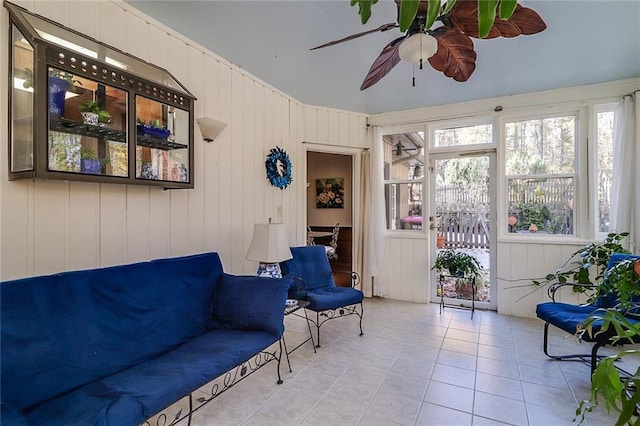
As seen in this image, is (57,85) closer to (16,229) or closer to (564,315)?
(16,229)

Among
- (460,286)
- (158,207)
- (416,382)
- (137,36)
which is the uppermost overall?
(137,36)

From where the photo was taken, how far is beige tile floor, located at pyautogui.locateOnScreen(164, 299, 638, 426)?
1943 mm

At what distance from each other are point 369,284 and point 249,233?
2077 mm

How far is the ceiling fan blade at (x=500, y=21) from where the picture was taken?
1.58 meters

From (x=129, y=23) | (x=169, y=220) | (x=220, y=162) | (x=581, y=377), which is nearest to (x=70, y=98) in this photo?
(x=129, y=23)

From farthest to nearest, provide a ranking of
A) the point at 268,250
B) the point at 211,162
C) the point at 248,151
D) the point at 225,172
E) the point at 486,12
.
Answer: the point at 248,151, the point at 225,172, the point at 211,162, the point at 268,250, the point at 486,12

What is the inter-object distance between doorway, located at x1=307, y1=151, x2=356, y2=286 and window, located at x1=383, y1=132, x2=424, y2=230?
1919 millimetres

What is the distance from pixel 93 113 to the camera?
6.04ft

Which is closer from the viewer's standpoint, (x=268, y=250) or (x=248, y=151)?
(x=268, y=250)

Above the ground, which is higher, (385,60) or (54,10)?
(54,10)

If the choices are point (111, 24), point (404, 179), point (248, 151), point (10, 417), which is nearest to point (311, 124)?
point (248, 151)

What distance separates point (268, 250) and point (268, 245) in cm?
4

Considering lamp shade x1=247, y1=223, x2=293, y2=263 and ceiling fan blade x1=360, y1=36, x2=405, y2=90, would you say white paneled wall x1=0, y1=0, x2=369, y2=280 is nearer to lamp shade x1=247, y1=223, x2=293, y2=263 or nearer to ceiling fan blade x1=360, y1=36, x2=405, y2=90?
lamp shade x1=247, y1=223, x2=293, y2=263

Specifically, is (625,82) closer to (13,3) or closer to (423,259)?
(423,259)
